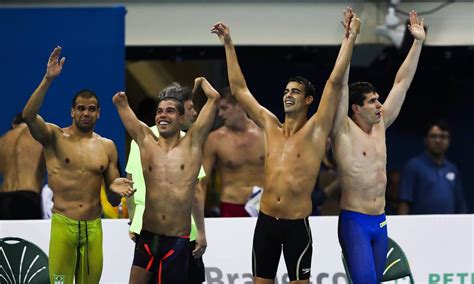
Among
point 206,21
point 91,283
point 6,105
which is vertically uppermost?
point 206,21

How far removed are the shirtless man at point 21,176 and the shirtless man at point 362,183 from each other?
13.0 ft

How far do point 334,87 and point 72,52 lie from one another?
4.91 meters

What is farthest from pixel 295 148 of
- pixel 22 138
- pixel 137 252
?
pixel 22 138

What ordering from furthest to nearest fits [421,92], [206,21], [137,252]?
[421,92]
[206,21]
[137,252]

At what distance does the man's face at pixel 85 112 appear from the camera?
429 inches

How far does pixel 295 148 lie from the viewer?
10.5 meters

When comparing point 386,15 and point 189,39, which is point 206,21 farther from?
point 386,15

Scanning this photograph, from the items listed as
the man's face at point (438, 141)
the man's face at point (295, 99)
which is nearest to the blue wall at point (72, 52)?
the man's face at point (438, 141)

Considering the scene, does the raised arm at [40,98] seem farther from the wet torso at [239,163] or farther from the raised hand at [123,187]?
the wet torso at [239,163]

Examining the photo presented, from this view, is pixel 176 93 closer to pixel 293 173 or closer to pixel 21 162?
pixel 293 173

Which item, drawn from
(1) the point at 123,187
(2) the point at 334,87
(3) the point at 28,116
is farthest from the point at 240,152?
(1) the point at 123,187

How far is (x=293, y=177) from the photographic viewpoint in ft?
34.3

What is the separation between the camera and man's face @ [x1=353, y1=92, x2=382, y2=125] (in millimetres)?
10883

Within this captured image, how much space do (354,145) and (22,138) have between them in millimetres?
4643
